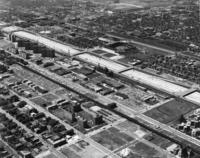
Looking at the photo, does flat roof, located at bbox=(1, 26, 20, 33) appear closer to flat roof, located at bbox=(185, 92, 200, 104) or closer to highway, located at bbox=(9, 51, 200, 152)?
highway, located at bbox=(9, 51, 200, 152)

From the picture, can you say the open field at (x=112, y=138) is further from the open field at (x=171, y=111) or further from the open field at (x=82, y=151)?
the open field at (x=171, y=111)

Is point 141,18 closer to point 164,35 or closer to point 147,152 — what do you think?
point 164,35

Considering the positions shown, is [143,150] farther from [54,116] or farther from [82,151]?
[54,116]

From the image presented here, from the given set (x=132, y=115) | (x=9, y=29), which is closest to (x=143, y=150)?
(x=132, y=115)

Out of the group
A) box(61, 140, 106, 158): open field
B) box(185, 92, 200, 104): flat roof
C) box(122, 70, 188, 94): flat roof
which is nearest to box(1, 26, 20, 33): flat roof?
box(122, 70, 188, 94): flat roof

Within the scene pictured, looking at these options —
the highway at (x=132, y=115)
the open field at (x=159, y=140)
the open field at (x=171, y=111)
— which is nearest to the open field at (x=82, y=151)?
the open field at (x=159, y=140)

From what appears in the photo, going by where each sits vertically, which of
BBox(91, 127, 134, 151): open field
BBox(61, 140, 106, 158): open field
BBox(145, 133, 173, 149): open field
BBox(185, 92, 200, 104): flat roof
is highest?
BBox(185, 92, 200, 104): flat roof
